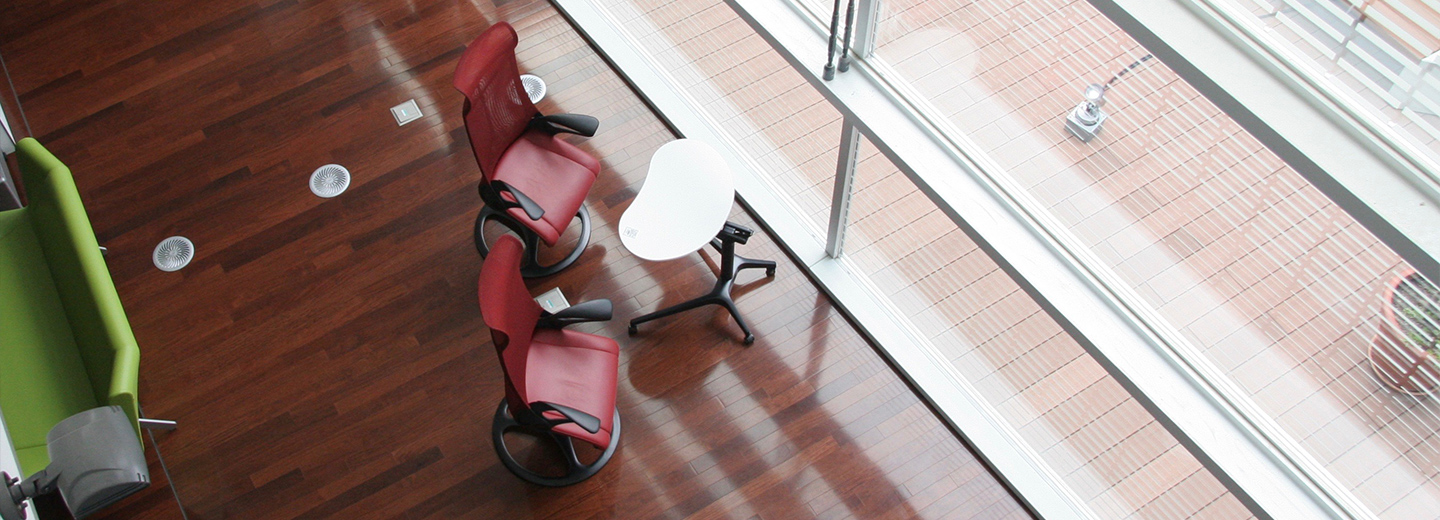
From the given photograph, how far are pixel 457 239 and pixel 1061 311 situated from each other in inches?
110

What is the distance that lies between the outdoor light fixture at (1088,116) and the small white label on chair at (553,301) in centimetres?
238

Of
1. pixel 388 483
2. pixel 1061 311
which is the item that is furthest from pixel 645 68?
pixel 1061 311

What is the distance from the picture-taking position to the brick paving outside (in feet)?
9.11

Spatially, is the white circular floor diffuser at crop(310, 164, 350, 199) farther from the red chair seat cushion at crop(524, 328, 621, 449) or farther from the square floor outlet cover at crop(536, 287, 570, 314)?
the red chair seat cushion at crop(524, 328, 621, 449)

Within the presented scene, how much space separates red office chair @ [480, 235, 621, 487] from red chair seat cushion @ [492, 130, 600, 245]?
0.53 metres

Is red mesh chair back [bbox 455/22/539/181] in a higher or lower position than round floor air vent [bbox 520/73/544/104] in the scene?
higher

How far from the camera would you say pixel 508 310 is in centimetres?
361

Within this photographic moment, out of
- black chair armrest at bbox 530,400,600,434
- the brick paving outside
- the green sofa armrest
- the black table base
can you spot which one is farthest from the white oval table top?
the green sofa armrest

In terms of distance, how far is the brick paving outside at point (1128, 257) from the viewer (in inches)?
109

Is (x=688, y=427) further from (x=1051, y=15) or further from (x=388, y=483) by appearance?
(x=1051, y=15)

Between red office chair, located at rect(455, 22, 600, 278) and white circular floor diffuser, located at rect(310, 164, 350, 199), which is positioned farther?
white circular floor diffuser, located at rect(310, 164, 350, 199)

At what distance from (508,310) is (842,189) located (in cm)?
148

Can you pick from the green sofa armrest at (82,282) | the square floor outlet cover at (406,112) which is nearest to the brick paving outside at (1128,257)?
the square floor outlet cover at (406,112)

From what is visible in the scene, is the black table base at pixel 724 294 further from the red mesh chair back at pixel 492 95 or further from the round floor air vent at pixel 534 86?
the round floor air vent at pixel 534 86
